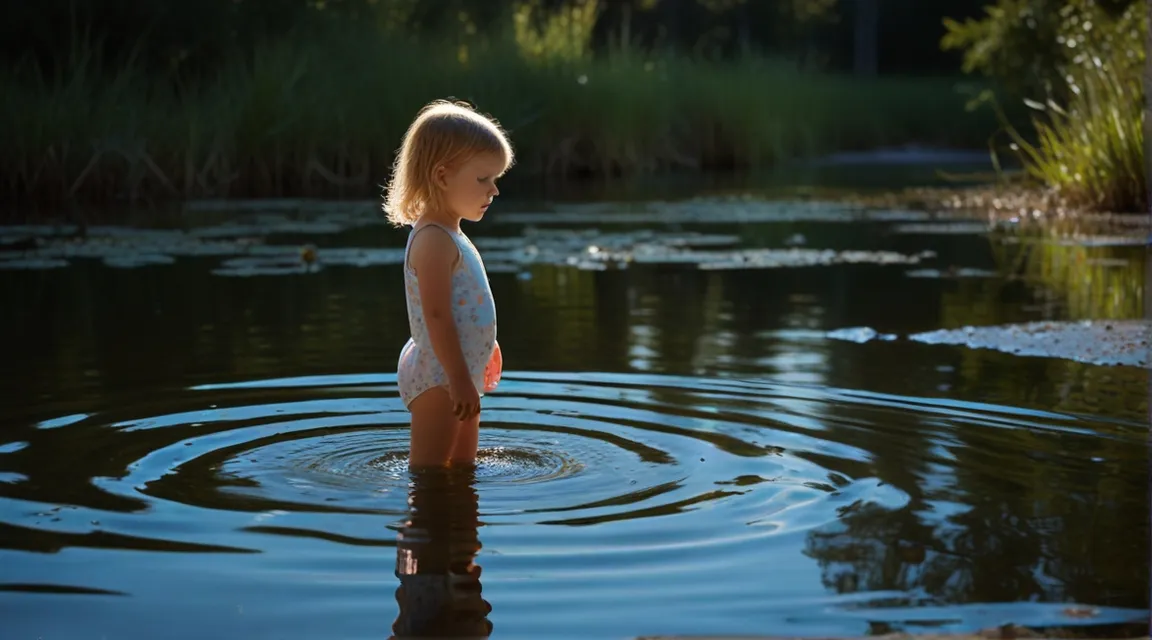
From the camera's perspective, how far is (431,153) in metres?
4.19

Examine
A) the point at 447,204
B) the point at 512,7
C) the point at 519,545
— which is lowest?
the point at 519,545

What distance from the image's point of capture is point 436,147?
4.18 m

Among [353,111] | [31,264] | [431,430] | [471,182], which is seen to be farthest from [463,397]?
[353,111]

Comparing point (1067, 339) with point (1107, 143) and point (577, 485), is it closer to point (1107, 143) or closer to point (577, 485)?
point (577, 485)

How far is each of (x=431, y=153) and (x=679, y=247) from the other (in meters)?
7.13

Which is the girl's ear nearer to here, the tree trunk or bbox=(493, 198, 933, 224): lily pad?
bbox=(493, 198, 933, 224): lily pad

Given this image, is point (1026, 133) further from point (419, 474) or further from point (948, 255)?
point (419, 474)

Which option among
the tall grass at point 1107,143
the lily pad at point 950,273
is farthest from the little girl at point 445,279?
the tall grass at point 1107,143

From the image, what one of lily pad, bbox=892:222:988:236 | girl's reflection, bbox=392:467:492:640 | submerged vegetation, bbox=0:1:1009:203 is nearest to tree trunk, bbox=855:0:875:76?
submerged vegetation, bbox=0:1:1009:203

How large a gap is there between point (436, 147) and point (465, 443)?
2.57ft

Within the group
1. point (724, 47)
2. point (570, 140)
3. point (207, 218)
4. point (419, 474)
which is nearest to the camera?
point (419, 474)

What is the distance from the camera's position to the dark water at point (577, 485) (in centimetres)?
302

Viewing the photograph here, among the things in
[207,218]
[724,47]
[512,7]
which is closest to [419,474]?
[207,218]

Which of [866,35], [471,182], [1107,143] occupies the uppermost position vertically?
[866,35]
